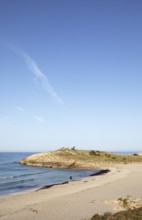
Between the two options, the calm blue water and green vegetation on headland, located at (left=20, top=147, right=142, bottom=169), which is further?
green vegetation on headland, located at (left=20, top=147, right=142, bottom=169)

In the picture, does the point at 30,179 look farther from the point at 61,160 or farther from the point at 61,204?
the point at 61,160

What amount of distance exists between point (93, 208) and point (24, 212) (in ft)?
21.5

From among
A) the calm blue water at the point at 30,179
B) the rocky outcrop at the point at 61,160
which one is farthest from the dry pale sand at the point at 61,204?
the rocky outcrop at the point at 61,160

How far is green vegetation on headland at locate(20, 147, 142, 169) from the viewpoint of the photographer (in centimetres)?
8244

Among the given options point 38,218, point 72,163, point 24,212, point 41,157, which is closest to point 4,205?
point 24,212

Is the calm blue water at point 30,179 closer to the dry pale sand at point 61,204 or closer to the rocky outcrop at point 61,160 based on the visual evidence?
the dry pale sand at point 61,204

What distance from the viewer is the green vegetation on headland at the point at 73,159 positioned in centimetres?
8244

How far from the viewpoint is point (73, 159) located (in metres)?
85.6

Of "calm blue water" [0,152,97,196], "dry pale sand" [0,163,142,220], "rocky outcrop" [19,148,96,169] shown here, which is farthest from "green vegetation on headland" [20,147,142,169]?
"dry pale sand" [0,163,142,220]

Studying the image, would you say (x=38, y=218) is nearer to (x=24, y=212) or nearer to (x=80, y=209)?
(x=24, y=212)

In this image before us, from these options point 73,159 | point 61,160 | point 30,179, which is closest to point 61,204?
point 30,179

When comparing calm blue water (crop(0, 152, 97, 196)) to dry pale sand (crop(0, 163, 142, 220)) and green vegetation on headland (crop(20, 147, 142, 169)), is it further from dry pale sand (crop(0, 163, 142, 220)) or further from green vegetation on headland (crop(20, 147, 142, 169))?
green vegetation on headland (crop(20, 147, 142, 169))

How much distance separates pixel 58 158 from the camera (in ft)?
287

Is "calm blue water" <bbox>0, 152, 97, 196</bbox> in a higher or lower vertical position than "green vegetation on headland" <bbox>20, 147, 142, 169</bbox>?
lower
